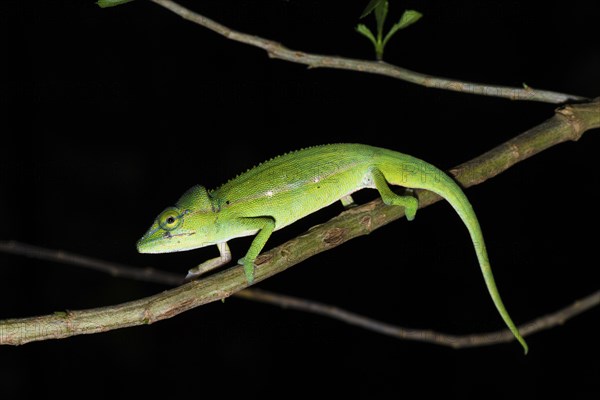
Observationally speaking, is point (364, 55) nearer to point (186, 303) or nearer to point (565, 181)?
point (565, 181)

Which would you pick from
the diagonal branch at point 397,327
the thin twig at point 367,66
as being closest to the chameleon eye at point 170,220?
the diagonal branch at point 397,327

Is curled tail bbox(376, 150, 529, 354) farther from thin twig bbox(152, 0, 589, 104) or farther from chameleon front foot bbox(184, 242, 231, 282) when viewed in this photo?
chameleon front foot bbox(184, 242, 231, 282)

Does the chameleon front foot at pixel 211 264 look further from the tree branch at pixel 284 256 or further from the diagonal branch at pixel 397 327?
the tree branch at pixel 284 256

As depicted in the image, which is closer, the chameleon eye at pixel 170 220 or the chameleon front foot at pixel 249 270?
the chameleon front foot at pixel 249 270

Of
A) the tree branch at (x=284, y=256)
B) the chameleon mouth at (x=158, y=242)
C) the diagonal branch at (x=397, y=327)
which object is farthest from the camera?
the diagonal branch at (x=397, y=327)

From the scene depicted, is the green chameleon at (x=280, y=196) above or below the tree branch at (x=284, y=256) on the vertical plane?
above

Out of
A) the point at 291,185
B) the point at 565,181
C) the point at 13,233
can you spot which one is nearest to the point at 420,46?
the point at 565,181

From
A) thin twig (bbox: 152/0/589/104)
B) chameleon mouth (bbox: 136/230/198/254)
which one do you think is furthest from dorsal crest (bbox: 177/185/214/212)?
thin twig (bbox: 152/0/589/104)

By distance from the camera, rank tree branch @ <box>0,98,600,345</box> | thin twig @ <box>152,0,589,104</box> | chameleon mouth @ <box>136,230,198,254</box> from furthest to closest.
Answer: chameleon mouth @ <box>136,230,198,254</box> < thin twig @ <box>152,0,589,104</box> < tree branch @ <box>0,98,600,345</box>
